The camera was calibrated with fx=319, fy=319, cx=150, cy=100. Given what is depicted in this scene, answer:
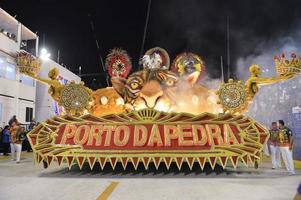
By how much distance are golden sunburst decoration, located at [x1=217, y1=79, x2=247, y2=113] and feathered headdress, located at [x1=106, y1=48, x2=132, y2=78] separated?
13.1 ft

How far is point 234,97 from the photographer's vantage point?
1007 centimetres

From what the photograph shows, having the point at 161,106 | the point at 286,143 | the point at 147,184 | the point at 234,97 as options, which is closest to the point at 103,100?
the point at 161,106

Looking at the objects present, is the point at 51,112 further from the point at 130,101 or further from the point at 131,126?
the point at 131,126

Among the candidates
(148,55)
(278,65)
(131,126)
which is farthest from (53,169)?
(278,65)

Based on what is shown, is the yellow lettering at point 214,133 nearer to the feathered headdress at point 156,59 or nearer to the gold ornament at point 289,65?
the gold ornament at point 289,65

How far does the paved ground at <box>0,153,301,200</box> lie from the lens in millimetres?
6300

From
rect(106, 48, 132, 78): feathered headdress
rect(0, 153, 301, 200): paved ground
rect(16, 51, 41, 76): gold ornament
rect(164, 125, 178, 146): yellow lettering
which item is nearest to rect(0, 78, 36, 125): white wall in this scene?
rect(16, 51, 41, 76): gold ornament

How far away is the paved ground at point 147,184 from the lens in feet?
20.7

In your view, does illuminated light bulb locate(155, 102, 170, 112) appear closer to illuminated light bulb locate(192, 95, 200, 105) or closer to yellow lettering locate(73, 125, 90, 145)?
illuminated light bulb locate(192, 95, 200, 105)

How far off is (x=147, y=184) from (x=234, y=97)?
4.20 m

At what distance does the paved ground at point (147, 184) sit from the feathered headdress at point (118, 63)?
12.2 ft

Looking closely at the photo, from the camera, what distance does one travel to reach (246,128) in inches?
365

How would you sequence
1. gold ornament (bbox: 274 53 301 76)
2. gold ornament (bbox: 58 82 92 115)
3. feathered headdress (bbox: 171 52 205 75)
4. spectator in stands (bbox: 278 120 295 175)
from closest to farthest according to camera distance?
spectator in stands (bbox: 278 120 295 175) → gold ornament (bbox: 274 53 301 76) → gold ornament (bbox: 58 82 92 115) → feathered headdress (bbox: 171 52 205 75)

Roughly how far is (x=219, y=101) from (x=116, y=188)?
473 cm
